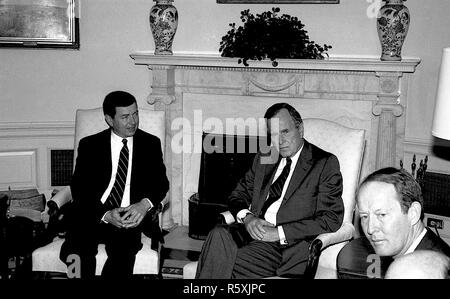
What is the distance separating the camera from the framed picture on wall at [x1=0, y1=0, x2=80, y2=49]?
5051mm

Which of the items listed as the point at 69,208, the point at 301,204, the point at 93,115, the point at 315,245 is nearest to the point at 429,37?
the point at 301,204

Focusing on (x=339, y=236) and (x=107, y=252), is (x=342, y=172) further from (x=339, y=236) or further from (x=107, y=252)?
(x=107, y=252)

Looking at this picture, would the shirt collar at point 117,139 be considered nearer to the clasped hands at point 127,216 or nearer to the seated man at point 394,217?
the clasped hands at point 127,216

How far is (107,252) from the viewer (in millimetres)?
3225

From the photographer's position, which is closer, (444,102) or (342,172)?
(444,102)

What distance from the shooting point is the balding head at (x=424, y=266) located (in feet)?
4.26

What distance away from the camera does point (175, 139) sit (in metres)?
5.14

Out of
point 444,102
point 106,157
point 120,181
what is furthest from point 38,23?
point 444,102

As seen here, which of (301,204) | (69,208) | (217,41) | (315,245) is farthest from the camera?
(217,41)

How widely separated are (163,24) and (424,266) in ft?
12.7

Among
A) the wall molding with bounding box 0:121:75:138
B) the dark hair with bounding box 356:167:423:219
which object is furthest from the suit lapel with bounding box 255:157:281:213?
the wall molding with bounding box 0:121:75:138

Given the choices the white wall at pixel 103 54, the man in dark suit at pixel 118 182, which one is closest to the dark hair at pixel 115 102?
the man in dark suit at pixel 118 182

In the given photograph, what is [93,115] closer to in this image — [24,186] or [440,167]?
[24,186]
